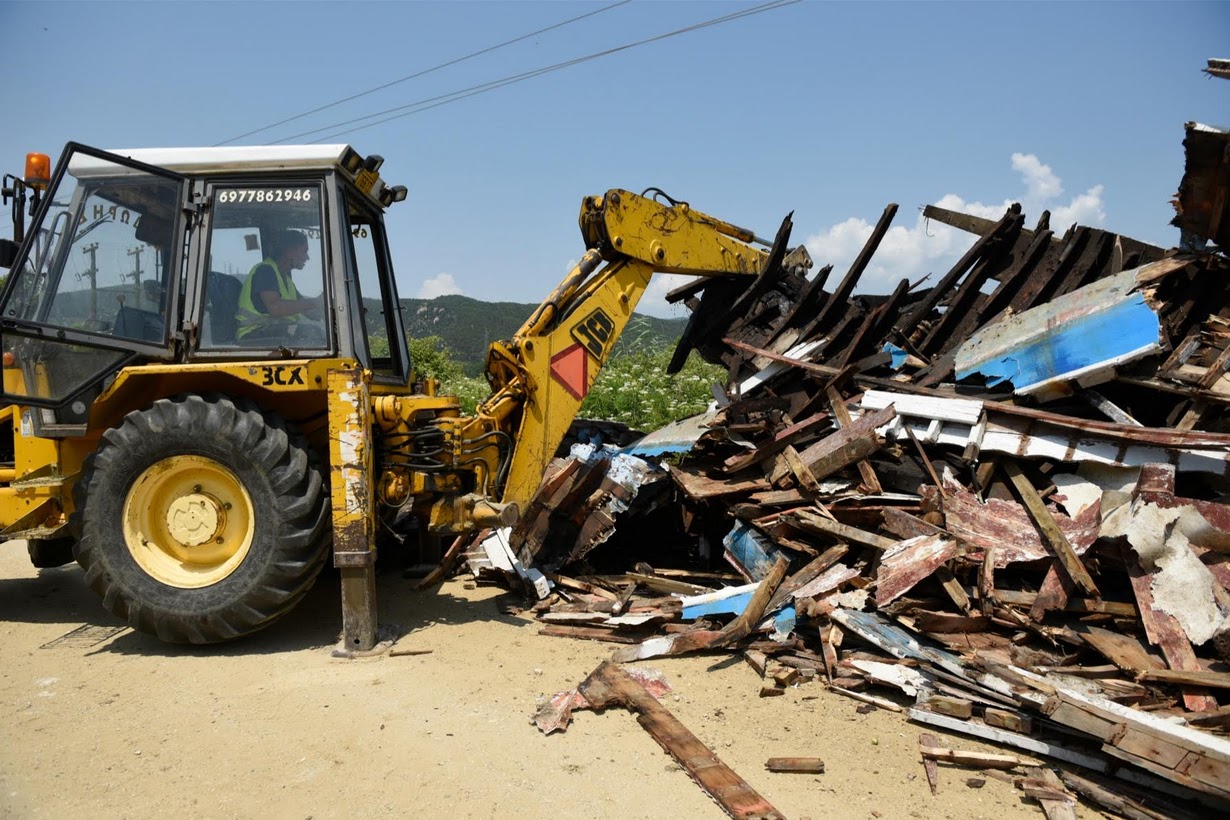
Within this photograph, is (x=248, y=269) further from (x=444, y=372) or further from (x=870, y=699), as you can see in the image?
(x=444, y=372)

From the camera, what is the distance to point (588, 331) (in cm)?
613

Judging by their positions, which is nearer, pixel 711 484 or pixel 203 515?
pixel 203 515

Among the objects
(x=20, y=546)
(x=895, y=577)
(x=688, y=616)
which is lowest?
(x=20, y=546)

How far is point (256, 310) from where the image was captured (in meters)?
5.30

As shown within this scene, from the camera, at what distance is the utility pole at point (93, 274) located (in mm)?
5297

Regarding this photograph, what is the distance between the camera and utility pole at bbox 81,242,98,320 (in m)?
5.30

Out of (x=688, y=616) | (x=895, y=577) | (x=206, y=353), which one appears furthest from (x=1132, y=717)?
(x=206, y=353)

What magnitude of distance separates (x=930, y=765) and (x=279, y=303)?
446 centimetres

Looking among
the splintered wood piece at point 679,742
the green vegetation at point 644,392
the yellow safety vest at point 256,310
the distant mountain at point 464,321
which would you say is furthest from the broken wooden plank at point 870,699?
the distant mountain at point 464,321

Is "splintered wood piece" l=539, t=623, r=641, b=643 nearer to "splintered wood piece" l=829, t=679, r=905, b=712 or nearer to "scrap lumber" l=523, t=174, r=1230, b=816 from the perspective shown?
"scrap lumber" l=523, t=174, r=1230, b=816

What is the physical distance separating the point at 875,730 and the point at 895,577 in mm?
1082

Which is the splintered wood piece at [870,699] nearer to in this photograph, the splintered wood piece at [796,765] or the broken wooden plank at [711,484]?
the splintered wood piece at [796,765]

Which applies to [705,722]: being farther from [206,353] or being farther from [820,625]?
[206,353]

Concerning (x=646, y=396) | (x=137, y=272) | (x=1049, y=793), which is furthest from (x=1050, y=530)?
(x=646, y=396)
